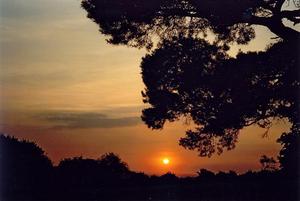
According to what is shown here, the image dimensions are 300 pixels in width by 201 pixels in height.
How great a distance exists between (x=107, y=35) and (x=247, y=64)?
13.8 feet

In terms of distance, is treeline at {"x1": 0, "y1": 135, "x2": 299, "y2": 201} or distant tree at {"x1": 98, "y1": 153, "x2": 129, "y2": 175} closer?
treeline at {"x1": 0, "y1": 135, "x2": 299, "y2": 201}

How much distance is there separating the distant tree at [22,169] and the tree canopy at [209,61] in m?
4.19

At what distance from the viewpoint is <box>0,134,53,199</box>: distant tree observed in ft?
56.3

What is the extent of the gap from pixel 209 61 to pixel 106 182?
6.09 metres

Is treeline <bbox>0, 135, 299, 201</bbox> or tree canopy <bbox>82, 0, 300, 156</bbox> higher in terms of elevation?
tree canopy <bbox>82, 0, 300, 156</bbox>

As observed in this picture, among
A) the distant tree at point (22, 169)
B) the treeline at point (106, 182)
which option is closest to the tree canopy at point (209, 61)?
the treeline at point (106, 182)

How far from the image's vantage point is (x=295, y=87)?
15.7 m

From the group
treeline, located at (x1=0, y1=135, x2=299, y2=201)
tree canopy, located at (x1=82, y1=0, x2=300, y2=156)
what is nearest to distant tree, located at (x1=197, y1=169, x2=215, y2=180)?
treeline, located at (x1=0, y1=135, x2=299, y2=201)

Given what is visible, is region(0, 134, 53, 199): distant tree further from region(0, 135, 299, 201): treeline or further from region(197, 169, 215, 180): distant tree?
region(197, 169, 215, 180): distant tree

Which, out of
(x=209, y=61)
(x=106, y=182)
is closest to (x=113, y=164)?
(x=106, y=182)

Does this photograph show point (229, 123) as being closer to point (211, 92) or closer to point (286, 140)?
point (211, 92)

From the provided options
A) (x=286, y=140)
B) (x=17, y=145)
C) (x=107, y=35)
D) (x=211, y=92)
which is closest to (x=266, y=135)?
(x=286, y=140)

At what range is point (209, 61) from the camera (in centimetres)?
1619

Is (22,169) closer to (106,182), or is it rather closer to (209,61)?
(106,182)
